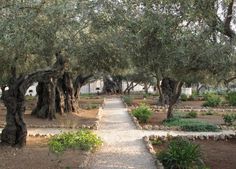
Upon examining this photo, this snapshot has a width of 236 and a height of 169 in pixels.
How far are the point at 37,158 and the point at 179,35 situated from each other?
560 centimetres

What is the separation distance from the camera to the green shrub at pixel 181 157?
1185cm

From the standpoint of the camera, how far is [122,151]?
49.9 ft

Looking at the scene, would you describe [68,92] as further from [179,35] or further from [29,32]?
[179,35]

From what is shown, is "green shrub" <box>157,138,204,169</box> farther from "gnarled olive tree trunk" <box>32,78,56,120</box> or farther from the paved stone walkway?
"gnarled olive tree trunk" <box>32,78,56,120</box>

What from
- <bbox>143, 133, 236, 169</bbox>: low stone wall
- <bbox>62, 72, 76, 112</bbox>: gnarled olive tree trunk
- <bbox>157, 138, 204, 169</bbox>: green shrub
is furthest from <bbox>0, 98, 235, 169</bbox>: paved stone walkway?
<bbox>62, 72, 76, 112</bbox>: gnarled olive tree trunk

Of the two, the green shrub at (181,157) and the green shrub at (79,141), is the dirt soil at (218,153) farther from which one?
the green shrub at (79,141)

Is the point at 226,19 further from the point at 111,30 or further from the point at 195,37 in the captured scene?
the point at 111,30

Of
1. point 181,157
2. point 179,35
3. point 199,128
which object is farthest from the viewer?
point 199,128

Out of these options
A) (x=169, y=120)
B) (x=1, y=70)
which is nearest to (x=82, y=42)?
(x=1, y=70)

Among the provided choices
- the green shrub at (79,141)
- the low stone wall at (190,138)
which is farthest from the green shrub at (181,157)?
the green shrub at (79,141)

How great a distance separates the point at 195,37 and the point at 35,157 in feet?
19.0

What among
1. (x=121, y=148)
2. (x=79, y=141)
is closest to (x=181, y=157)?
(x=79, y=141)

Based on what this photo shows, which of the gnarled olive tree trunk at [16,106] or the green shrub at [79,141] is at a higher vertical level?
the gnarled olive tree trunk at [16,106]

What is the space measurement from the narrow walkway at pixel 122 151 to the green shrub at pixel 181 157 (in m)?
0.48
